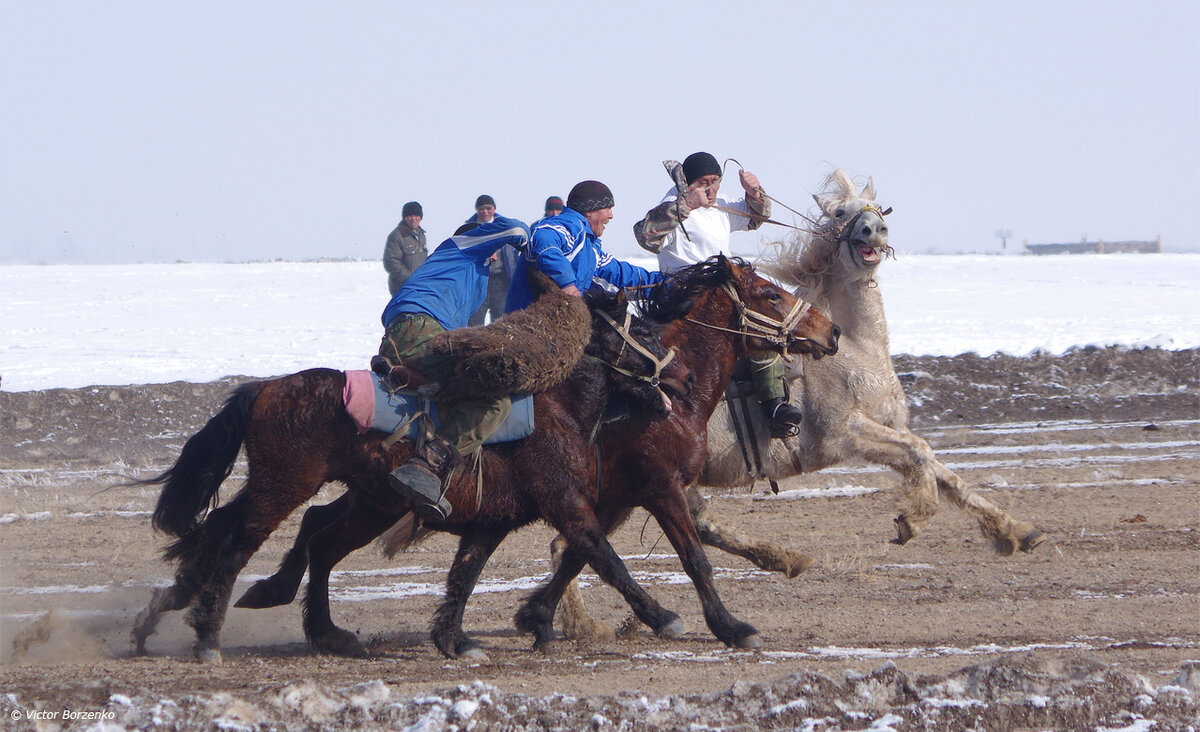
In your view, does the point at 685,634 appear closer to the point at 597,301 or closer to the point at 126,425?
the point at 597,301

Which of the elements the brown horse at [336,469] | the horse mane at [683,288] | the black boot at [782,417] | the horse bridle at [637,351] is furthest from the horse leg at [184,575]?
the black boot at [782,417]

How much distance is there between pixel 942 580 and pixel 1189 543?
171 cm

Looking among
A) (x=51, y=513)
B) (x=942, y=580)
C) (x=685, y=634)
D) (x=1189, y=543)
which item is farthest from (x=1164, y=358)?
(x=51, y=513)

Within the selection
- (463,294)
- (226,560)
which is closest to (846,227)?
(463,294)

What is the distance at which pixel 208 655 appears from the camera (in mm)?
5590

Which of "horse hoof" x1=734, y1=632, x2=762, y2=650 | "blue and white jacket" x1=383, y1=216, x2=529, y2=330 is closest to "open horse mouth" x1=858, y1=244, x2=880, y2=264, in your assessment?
"blue and white jacket" x1=383, y1=216, x2=529, y2=330

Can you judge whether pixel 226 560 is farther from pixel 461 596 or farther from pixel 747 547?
pixel 747 547

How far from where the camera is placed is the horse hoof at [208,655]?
18.3ft

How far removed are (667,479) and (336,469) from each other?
4.94 feet

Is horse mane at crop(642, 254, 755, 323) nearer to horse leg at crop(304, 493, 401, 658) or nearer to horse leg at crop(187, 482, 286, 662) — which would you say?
horse leg at crop(304, 493, 401, 658)

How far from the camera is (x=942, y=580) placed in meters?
6.83

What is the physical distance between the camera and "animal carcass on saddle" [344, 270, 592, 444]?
5.45 metres

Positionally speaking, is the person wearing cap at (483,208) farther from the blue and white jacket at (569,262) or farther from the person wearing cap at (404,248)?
the blue and white jacket at (569,262)

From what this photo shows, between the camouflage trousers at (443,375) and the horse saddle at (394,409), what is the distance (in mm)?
55
